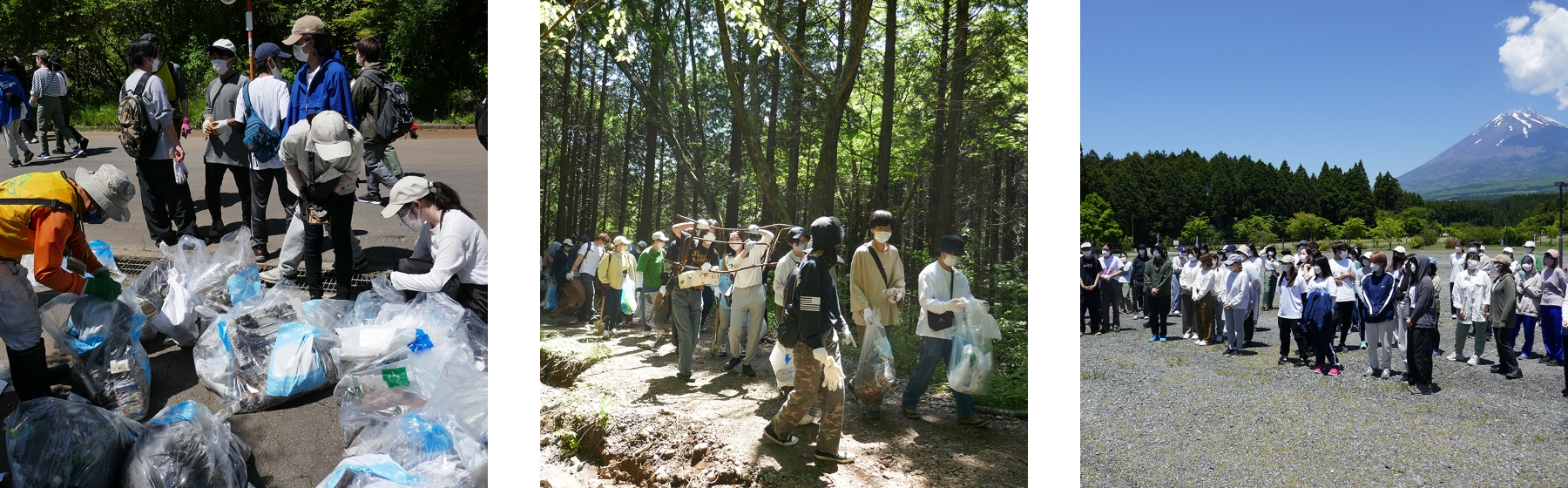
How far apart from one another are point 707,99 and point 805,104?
0.48m

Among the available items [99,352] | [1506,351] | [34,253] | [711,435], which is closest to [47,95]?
[99,352]

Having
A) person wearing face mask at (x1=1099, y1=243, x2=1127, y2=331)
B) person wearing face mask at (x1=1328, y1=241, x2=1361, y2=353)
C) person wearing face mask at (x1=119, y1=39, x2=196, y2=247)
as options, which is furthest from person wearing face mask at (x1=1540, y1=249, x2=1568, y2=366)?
person wearing face mask at (x1=119, y1=39, x2=196, y2=247)

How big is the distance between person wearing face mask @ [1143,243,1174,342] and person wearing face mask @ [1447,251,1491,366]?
130 inches

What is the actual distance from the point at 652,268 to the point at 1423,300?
203 inches

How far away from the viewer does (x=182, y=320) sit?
409 centimetres

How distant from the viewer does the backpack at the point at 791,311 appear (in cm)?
356

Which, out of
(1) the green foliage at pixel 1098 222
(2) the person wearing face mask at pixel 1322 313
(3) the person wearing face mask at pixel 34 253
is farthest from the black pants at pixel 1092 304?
(3) the person wearing face mask at pixel 34 253

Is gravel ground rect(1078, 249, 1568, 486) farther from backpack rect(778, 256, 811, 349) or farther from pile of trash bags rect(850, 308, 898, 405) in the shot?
backpack rect(778, 256, 811, 349)

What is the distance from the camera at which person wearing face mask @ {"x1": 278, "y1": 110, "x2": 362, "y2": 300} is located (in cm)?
414

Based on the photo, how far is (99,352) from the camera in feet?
12.0

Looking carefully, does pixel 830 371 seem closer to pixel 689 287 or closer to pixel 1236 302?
pixel 689 287

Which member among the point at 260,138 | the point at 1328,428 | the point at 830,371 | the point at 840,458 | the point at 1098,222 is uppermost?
the point at 260,138

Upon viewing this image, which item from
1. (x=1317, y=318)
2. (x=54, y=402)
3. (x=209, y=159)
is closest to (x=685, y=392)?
(x=54, y=402)

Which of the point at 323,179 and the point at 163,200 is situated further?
the point at 163,200
